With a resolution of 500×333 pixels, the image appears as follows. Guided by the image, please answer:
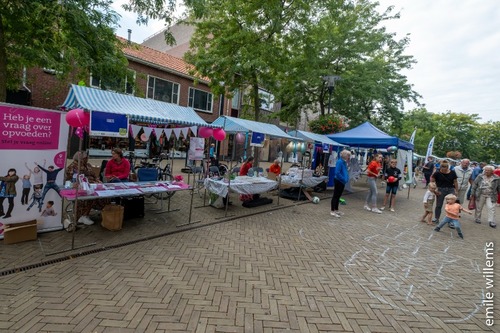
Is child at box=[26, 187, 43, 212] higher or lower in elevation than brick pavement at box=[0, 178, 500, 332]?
higher

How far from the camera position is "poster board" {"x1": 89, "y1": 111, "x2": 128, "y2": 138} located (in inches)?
180

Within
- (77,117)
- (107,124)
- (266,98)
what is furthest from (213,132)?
(266,98)

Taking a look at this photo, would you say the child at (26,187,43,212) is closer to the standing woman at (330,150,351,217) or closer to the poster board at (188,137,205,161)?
the poster board at (188,137,205,161)

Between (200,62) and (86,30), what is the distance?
21.0 feet

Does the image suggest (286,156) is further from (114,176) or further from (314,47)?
(114,176)

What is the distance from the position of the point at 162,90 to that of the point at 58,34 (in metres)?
14.1

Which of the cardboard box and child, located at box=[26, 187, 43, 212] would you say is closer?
the cardboard box

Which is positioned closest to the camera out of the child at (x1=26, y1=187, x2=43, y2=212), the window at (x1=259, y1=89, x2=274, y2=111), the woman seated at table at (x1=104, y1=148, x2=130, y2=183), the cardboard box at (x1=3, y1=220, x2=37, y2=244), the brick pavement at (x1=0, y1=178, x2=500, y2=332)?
the brick pavement at (x1=0, y1=178, x2=500, y2=332)

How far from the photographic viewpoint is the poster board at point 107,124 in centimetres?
457

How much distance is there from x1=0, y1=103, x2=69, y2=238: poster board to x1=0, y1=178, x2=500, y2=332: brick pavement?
1.68 ft

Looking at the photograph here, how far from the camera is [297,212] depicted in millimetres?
7965

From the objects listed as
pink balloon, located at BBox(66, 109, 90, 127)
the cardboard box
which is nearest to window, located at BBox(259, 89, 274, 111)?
pink balloon, located at BBox(66, 109, 90, 127)

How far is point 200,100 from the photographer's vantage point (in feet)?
72.8

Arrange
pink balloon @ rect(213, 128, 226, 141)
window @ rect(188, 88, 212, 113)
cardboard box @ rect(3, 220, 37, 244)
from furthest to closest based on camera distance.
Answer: window @ rect(188, 88, 212, 113)
pink balloon @ rect(213, 128, 226, 141)
cardboard box @ rect(3, 220, 37, 244)
